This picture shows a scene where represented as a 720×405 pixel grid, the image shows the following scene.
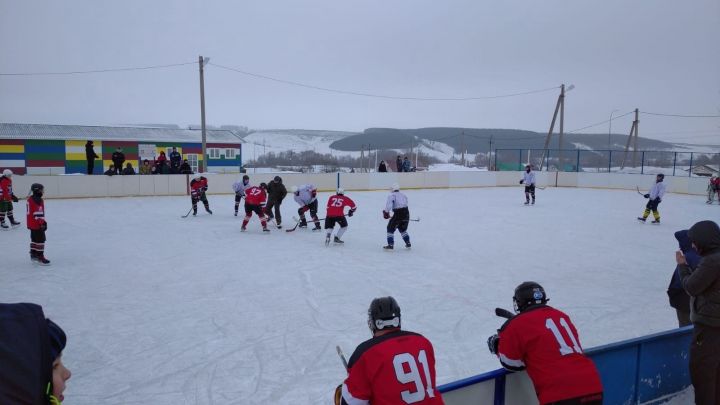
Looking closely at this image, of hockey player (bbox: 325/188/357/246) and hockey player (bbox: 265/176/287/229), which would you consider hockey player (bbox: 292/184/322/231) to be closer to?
hockey player (bbox: 265/176/287/229)

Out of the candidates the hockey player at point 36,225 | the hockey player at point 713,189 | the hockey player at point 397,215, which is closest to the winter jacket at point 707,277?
the hockey player at point 397,215

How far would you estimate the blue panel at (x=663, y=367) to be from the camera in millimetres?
3490

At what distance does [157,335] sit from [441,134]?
7891 cm

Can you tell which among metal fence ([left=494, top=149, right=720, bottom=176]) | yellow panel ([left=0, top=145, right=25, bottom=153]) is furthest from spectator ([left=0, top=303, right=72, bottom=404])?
yellow panel ([left=0, top=145, right=25, bottom=153])

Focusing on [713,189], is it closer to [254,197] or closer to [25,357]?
[254,197]

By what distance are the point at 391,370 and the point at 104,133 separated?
111 ft

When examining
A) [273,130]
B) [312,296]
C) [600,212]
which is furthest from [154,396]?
[273,130]

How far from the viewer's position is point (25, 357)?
1.28m

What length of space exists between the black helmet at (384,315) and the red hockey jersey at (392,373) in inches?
1.9

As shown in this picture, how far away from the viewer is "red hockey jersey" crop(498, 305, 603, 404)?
2.56 metres

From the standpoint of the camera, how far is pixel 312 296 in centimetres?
665

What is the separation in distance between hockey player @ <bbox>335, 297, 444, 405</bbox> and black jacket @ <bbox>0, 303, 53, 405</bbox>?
1209 millimetres

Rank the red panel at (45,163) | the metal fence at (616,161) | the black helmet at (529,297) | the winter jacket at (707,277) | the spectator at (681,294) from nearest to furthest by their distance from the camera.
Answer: the black helmet at (529,297)
the winter jacket at (707,277)
the spectator at (681,294)
the metal fence at (616,161)
the red panel at (45,163)

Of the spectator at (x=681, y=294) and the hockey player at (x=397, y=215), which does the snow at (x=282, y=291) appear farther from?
the spectator at (x=681, y=294)
